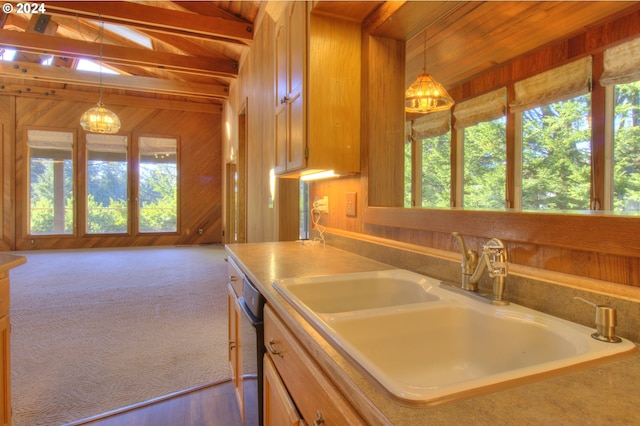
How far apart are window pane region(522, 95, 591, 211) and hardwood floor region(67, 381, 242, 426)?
2892 millimetres

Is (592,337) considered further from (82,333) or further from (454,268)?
(82,333)

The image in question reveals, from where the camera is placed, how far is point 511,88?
12.0ft

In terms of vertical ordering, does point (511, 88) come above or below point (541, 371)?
above

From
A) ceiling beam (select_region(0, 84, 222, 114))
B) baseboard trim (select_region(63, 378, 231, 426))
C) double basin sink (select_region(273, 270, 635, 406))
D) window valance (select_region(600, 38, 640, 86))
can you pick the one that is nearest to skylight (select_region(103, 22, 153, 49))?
ceiling beam (select_region(0, 84, 222, 114))

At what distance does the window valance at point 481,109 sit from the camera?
3.75m

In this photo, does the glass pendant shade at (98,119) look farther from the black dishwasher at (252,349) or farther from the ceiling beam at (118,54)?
the black dishwasher at (252,349)

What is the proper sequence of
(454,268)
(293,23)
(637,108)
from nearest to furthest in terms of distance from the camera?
(454,268)
(293,23)
(637,108)

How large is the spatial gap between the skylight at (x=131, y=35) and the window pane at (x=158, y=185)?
2075 mm

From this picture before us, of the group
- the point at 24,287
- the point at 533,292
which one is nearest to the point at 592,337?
the point at 533,292

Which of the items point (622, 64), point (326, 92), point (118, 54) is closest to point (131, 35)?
point (118, 54)

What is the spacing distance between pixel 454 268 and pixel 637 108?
279 centimetres

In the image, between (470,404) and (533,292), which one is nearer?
(470,404)

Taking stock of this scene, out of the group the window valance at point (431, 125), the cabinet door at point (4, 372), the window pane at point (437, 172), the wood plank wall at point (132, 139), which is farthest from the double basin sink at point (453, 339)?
the wood plank wall at point (132, 139)

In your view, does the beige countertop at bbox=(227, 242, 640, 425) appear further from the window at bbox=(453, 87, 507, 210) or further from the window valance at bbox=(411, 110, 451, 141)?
the window valance at bbox=(411, 110, 451, 141)
